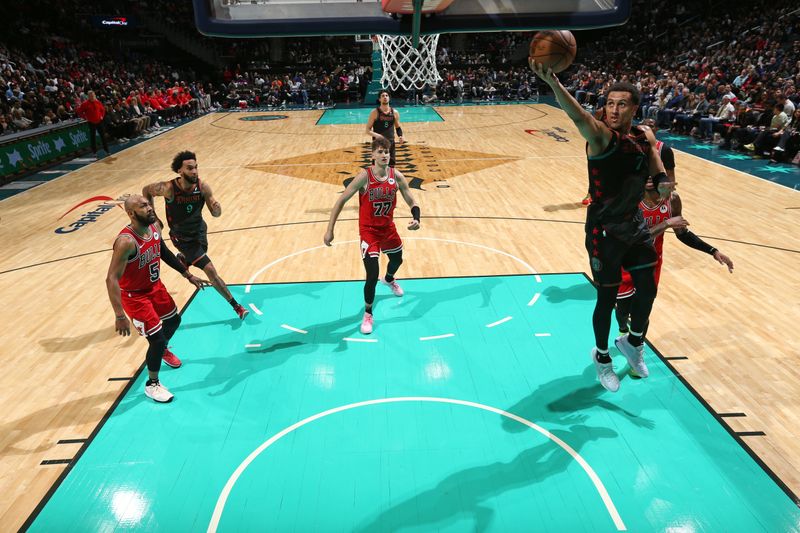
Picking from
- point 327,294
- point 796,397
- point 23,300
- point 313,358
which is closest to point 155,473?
point 313,358

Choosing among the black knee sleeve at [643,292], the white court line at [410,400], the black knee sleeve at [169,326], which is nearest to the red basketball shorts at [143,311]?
the black knee sleeve at [169,326]

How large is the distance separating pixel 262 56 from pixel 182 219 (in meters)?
28.3

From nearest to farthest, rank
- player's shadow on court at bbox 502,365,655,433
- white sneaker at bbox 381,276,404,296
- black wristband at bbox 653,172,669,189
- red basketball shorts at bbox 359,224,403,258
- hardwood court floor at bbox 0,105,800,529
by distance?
black wristband at bbox 653,172,669,189 → player's shadow on court at bbox 502,365,655,433 → hardwood court floor at bbox 0,105,800,529 → red basketball shorts at bbox 359,224,403,258 → white sneaker at bbox 381,276,404,296

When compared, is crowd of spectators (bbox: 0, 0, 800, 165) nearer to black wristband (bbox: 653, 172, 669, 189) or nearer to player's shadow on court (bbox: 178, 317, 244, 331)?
black wristband (bbox: 653, 172, 669, 189)

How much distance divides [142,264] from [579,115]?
3.30 meters

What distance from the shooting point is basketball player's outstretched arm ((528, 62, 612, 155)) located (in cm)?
296

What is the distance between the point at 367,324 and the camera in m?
5.57

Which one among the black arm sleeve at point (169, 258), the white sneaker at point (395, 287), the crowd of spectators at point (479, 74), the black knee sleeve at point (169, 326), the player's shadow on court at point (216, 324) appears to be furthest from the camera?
the crowd of spectators at point (479, 74)

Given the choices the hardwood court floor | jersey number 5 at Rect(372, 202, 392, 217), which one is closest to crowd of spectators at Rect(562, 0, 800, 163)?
the hardwood court floor

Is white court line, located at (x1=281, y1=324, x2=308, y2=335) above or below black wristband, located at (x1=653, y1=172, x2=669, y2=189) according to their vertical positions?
below

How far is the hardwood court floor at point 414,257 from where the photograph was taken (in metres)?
4.48

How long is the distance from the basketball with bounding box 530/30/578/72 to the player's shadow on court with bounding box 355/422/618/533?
2.52 metres

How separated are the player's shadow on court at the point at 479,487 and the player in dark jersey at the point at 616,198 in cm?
60

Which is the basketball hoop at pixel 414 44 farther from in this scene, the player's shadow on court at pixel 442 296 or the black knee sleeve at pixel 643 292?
the player's shadow on court at pixel 442 296
